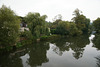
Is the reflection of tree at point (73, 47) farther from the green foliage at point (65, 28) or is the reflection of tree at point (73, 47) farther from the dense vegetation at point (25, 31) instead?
the green foliage at point (65, 28)

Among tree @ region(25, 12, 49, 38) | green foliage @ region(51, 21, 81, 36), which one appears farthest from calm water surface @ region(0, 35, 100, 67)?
green foliage @ region(51, 21, 81, 36)

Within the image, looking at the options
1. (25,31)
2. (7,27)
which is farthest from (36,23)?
(7,27)

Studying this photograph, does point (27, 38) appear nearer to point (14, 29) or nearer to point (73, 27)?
point (14, 29)

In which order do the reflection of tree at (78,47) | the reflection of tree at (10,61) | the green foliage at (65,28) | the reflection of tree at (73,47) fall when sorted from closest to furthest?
the reflection of tree at (10,61)
the reflection of tree at (78,47)
the reflection of tree at (73,47)
the green foliage at (65,28)

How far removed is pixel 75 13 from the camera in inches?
1826

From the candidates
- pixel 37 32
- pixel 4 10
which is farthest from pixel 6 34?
pixel 37 32

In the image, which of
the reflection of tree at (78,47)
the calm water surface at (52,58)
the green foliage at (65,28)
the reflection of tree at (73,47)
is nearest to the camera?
the calm water surface at (52,58)

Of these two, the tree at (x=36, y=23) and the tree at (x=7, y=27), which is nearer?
the tree at (x=7, y=27)

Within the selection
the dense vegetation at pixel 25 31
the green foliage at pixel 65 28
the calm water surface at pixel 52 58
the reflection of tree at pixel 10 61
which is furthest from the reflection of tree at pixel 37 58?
the green foliage at pixel 65 28

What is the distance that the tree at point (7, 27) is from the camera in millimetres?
14454

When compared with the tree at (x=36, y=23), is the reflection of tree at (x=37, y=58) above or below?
below

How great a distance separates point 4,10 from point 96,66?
18949mm

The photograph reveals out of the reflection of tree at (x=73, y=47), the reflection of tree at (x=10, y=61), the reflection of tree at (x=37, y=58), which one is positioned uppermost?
the reflection of tree at (x=73, y=47)

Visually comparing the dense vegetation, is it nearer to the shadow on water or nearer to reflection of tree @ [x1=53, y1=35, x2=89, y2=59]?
the shadow on water
